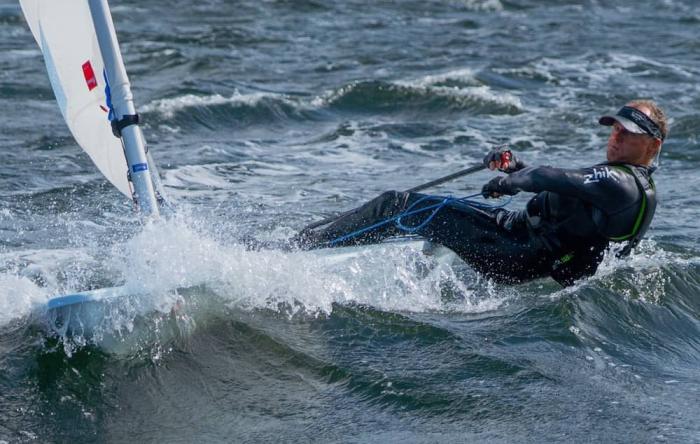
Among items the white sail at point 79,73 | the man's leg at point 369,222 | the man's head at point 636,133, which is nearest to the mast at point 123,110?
the white sail at point 79,73

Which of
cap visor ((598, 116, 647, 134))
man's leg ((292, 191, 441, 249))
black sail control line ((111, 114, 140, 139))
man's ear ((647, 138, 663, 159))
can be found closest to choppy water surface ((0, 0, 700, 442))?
man's leg ((292, 191, 441, 249))

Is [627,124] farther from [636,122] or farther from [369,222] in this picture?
[369,222]

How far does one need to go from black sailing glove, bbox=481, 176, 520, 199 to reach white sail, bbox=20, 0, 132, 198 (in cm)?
188

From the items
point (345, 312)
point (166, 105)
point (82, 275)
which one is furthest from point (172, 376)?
point (166, 105)

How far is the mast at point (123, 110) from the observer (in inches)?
214

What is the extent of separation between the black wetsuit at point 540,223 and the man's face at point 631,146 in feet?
0.22

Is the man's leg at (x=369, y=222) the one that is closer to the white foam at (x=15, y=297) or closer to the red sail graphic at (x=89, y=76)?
the red sail graphic at (x=89, y=76)

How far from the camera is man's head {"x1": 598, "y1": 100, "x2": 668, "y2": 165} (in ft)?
18.2

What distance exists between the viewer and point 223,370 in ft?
17.0

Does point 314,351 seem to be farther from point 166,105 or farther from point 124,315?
point 166,105

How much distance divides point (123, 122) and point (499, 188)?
6.27 feet

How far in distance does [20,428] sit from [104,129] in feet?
5.99

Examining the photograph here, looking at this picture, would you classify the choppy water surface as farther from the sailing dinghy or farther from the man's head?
the man's head

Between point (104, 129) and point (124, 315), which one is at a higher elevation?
point (104, 129)
